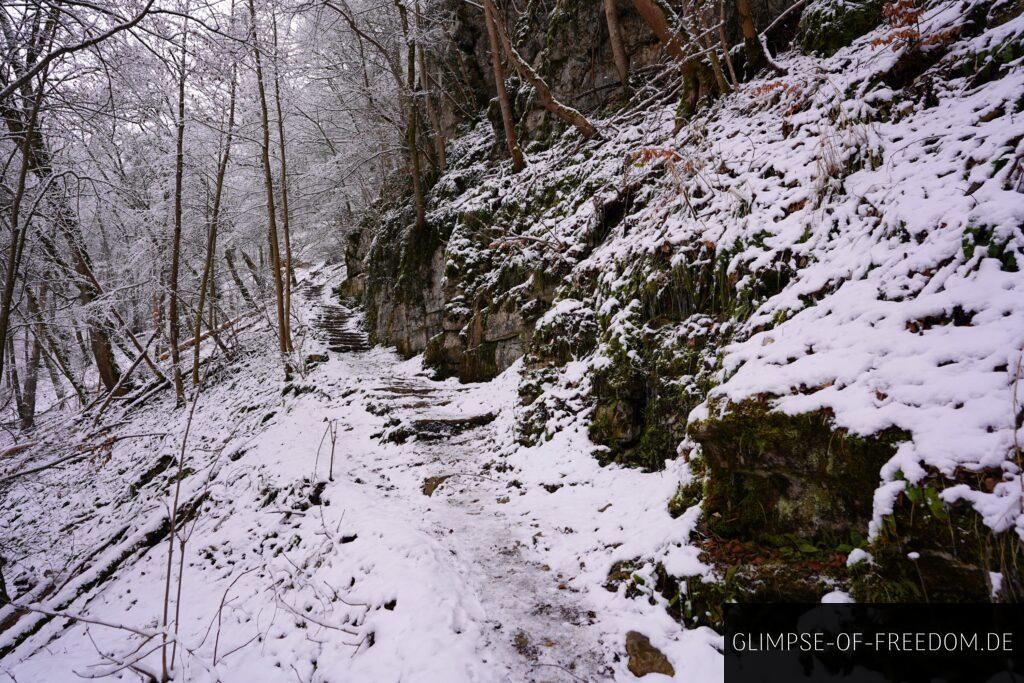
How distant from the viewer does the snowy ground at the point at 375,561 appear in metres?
3.08

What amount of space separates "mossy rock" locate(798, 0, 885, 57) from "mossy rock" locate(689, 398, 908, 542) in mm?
6131

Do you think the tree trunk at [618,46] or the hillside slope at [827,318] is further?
the tree trunk at [618,46]

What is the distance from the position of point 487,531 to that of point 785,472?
305 cm

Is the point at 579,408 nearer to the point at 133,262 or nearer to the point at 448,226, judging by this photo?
the point at 448,226

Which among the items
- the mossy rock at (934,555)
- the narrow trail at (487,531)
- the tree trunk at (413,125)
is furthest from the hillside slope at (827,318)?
the tree trunk at (413,125)

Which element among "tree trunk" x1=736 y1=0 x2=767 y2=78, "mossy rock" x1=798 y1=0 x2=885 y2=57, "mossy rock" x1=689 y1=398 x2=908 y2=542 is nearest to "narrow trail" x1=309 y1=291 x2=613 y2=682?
"mossy rock" x1=689 y1=398 x2=908 y2=542

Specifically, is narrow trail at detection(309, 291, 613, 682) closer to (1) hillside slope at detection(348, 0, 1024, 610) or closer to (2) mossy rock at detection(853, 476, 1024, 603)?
(1) hillside slope at detection(348, 0, 1024, 610)

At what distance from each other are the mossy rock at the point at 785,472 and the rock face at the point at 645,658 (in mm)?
956

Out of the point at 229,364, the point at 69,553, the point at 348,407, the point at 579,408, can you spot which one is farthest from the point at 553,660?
the point at 229,364

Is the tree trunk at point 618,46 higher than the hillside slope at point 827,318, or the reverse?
the tree trunk at point 618,46

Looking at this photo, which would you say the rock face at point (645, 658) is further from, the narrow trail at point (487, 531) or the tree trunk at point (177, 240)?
the tree trunk at point (177, 240)

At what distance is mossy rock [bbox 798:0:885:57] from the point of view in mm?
5665

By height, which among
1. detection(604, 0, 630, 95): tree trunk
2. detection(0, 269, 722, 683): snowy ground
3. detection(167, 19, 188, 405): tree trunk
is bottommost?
detection(0, 269, 722, 683): snowy ground

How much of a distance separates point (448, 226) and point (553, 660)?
40.2 ft
